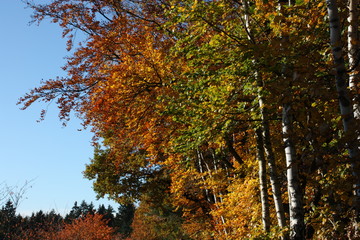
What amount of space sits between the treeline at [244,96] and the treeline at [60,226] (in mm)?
7566

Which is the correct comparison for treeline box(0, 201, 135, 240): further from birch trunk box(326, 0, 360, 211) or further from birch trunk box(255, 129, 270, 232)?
birch trunk box(326, 0, 360, 211)

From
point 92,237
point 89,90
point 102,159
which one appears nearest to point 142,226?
point 92,237

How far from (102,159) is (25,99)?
10.7m

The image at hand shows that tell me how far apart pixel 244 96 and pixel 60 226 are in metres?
26.0

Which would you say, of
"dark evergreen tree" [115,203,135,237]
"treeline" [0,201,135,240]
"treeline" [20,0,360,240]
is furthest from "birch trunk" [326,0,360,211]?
"dark evergreen tree" [115,203,135,237]

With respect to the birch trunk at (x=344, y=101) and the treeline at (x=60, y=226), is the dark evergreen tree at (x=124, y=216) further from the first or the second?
the birch trunk at (x=344, y=101)

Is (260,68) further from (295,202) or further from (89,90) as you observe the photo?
(89,90)

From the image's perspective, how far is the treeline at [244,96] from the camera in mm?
4367

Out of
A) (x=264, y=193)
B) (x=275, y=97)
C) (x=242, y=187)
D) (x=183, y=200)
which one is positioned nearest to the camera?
(x=275, y=97)

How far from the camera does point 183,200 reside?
20375 mm

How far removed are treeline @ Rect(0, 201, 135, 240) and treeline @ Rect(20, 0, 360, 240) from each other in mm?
7566

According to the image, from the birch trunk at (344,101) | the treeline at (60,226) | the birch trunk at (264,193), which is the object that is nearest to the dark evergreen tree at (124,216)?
the treeline at (60,226)

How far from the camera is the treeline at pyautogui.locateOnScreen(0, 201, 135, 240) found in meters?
19.6

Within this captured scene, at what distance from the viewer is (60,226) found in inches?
1198
